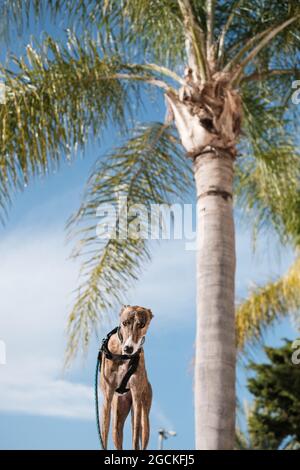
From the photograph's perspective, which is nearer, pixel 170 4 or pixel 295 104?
pixel 170 4

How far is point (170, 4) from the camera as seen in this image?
27.5 feet

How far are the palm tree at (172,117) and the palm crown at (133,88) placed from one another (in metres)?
0.01

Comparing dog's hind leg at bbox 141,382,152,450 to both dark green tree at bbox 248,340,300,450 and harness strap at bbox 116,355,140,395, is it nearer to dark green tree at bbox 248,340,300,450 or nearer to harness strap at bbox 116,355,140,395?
harness strap at bbox 116,355,140,395

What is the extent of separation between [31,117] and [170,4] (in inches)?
91.8

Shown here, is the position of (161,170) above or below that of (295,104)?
below

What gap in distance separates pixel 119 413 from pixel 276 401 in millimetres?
14289

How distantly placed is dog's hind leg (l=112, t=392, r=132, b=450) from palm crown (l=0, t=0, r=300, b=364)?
3.70 meters

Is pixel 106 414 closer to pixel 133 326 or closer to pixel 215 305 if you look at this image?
pixel 133 326

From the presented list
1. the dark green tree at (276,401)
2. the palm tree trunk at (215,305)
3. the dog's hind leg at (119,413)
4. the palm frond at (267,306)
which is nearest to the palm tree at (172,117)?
the palm tree trunk at (215,305)

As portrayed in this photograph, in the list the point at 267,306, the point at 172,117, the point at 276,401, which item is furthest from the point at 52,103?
the point at 276,401

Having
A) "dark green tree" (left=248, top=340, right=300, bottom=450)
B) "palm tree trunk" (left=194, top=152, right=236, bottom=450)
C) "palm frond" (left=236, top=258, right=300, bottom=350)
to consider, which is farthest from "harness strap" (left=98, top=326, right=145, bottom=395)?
"dark green tree" (left=248, top=340, right=300, bottom=450)
